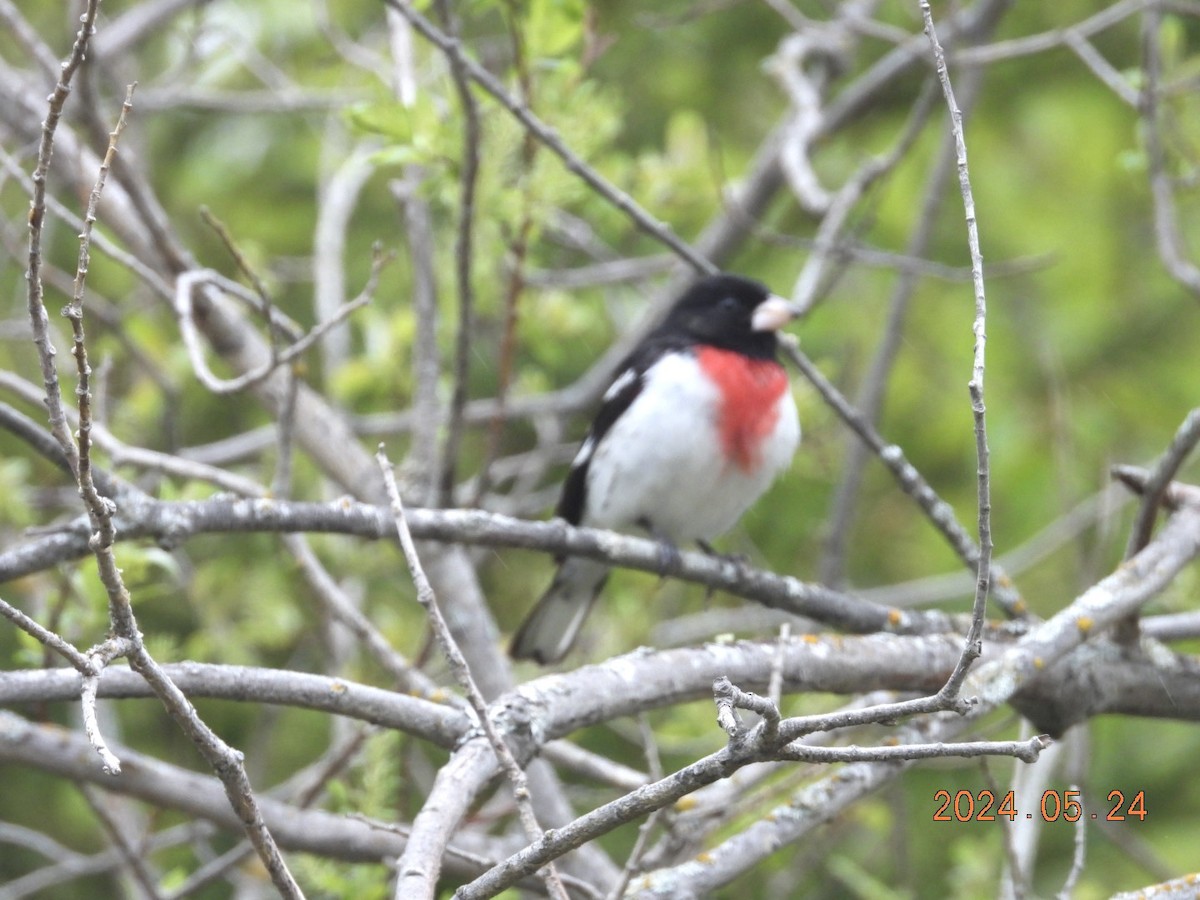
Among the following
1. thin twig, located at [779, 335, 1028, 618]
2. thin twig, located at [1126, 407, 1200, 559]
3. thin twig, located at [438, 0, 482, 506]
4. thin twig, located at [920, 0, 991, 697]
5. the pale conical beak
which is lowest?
thin twig, located at [920, 0, 991, 697]

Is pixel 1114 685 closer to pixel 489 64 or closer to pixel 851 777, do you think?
pixel 851 777

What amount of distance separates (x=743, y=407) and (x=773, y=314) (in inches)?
13.3

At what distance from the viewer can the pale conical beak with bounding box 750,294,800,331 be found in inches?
190

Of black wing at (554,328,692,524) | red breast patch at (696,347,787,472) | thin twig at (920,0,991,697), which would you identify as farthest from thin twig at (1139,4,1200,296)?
thin twig at (920,0,991,697)

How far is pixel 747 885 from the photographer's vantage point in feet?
17.4

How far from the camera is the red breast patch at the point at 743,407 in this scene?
4.89 meters

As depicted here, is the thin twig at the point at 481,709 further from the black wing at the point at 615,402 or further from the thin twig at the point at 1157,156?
the black wing at the point at 615,402

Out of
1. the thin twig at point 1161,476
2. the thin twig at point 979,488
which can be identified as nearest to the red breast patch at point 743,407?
the thin twig at point 1161,476

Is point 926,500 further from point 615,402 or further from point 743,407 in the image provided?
point 615,402

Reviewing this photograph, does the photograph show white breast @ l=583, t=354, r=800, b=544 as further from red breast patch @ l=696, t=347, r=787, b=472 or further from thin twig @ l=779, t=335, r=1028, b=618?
thin twig @ l=779, t=335, r=1028, b=618

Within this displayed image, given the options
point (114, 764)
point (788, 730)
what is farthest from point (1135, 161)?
point (114, 764)

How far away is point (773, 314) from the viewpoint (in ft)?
16.0

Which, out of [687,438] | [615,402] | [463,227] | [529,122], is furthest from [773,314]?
[529,122]

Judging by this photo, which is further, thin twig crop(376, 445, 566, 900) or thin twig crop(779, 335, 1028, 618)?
thin twig crop(779, 335, 1028, 618)
